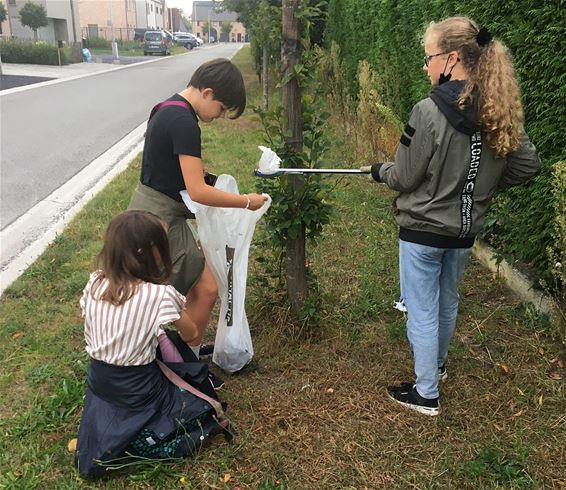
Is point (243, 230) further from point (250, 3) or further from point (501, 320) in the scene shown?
point (250, 3)

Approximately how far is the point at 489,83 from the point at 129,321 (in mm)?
1726

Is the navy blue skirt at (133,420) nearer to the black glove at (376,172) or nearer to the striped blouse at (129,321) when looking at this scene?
the striped blouse at (129,321)

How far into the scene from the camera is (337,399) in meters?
2.94

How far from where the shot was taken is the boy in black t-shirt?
99.2 inches

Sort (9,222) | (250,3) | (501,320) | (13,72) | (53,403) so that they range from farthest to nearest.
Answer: (13,72)
(250,3)
(9,222)
(501,320)
(53,403)

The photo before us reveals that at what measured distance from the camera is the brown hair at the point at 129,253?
7.49 ft

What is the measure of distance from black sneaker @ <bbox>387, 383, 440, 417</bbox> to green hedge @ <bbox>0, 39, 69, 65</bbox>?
98.3 ft

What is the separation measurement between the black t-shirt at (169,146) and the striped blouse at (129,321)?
1.90 ft

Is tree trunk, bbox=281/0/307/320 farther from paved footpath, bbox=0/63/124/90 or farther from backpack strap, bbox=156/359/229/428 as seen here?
paved footpath, bbox=0/63/124/90

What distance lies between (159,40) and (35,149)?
36.0 meters

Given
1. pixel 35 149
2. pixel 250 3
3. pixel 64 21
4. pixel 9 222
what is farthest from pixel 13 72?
pixel 64 21

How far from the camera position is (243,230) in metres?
2.94

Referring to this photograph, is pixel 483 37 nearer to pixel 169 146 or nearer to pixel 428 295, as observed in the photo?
pixel 428 295

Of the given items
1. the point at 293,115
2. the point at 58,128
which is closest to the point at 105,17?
the point at 58,128
